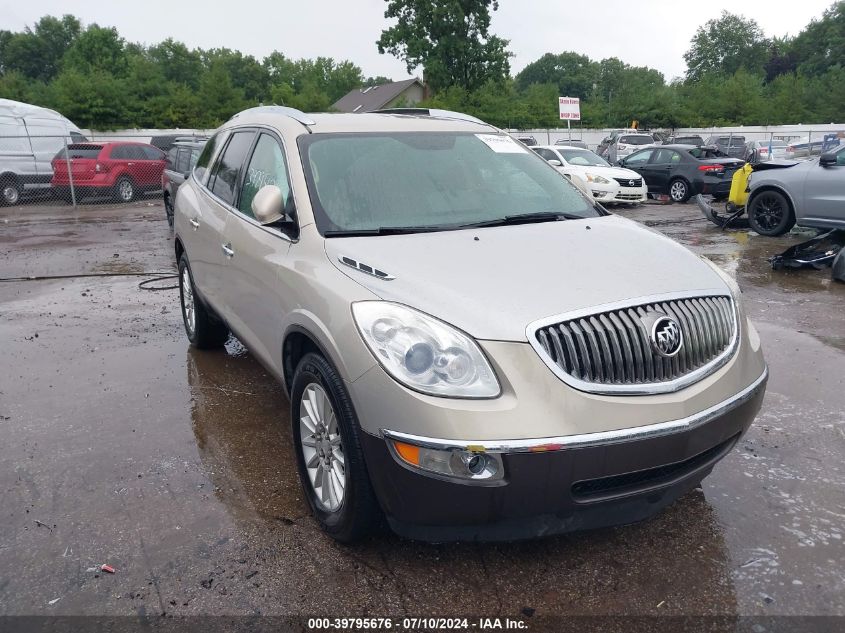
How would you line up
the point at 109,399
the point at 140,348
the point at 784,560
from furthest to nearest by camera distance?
the point at 140,348, the point at 109,399, the point at 784,560

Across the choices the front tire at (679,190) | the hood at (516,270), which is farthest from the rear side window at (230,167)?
the front tire at (679,190)

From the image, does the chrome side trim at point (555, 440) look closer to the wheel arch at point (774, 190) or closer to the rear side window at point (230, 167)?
the rear side window at point (230, 167)

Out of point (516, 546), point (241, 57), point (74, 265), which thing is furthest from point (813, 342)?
point (241, 57)

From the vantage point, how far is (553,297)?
258 cm

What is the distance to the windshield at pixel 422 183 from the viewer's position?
343cm

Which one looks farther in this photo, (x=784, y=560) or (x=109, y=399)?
(x=109, y=399)

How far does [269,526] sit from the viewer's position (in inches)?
124

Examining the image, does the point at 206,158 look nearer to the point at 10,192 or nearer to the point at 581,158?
the point at 581,158

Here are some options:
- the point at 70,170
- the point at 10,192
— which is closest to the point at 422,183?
the point at 70,170

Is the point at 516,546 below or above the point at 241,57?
below

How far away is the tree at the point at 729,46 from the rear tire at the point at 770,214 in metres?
91.5

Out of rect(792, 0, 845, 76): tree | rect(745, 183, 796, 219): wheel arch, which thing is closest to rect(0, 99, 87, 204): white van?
rect(745, 183, 796, 219): wheel arch

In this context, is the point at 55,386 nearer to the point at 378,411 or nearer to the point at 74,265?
the point at 378,411

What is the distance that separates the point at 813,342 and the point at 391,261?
454 cm
